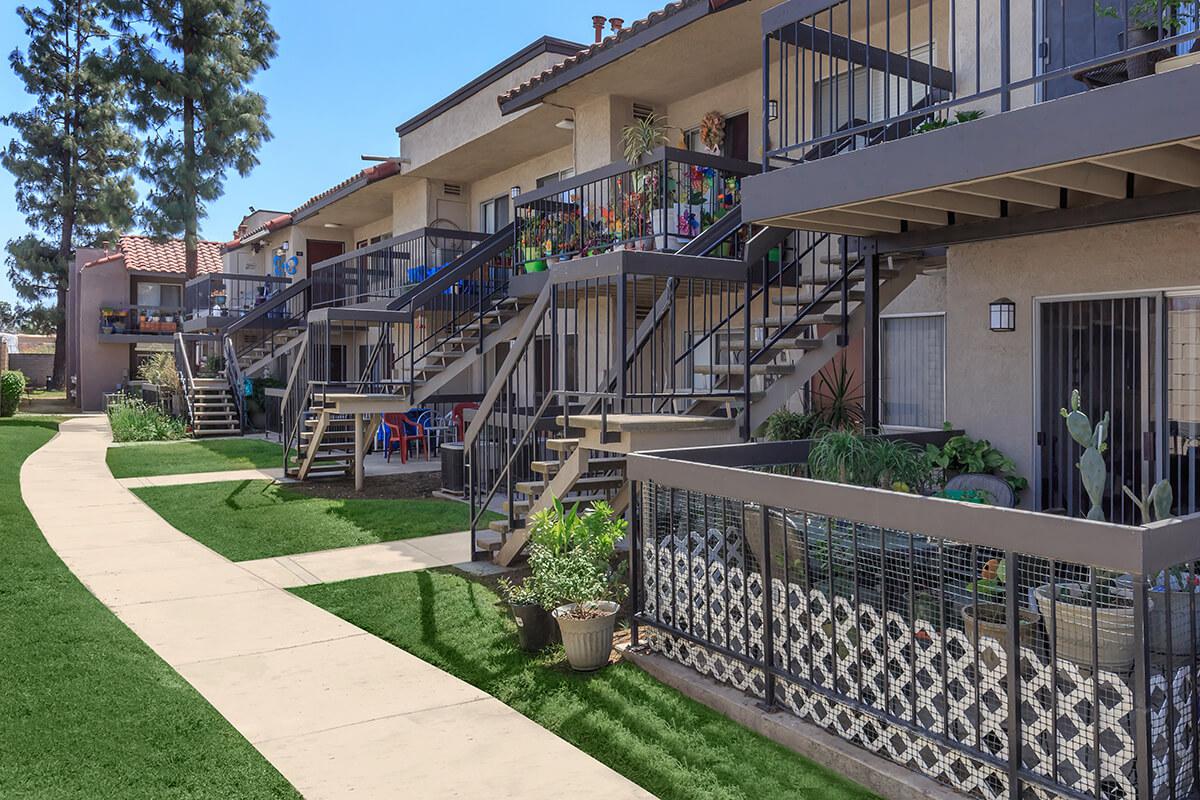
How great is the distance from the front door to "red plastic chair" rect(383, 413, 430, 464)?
Answer: 11739 millimetres

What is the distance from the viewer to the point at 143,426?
69.6ft

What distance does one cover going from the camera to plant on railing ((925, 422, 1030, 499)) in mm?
7434

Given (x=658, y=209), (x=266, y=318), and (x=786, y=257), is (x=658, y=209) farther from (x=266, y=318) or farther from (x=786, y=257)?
(x=266, y=318)

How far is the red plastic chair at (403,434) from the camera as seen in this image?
55.6 feet

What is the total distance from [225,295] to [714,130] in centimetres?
1814

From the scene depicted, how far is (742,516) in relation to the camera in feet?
17.4

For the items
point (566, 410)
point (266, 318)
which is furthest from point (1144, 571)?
point (266, 318)

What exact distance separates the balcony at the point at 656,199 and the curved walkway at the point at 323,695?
18.9 ft

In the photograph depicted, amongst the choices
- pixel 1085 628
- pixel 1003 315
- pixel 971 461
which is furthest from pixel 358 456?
pixel 1085 628

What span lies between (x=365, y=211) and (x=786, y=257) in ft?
52.3

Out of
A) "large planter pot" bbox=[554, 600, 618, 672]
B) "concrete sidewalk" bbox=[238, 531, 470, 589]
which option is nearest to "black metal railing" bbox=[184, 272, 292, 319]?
"concrete sidewalk" bbox=[238, 531, 470, 589]

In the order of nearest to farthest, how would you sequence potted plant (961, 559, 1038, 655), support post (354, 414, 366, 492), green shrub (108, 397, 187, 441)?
1. potted plant (961, 559, 1038, 655)
2. support post (354, 414, 366, 492)
3. green shrub (108, 397, 187, 441)

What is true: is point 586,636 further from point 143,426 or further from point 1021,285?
point 143,426

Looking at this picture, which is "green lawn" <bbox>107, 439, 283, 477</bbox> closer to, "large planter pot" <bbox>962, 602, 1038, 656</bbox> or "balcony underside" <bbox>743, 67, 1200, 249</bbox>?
"balcony underside" <bbox>743, 67, 1200, 249</bbox>
